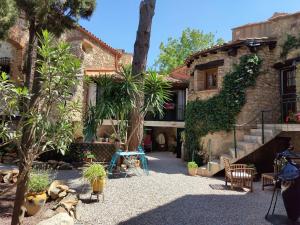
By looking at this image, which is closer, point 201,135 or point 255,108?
point 255,108

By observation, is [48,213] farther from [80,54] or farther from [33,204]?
[80,54]

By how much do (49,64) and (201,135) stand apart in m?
9.47

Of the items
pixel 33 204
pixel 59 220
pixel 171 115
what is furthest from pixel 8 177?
pixel 171 115

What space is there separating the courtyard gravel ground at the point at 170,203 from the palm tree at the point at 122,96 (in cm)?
225

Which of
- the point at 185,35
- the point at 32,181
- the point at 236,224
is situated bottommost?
the point at 236,224

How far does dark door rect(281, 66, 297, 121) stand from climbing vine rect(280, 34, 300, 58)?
69cm

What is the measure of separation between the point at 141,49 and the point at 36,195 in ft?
25.1

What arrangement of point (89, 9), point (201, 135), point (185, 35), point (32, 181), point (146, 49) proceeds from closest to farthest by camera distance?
point (32, 181) → point (89, 9) → point (146, 49) → point (201, 135) → point (185, 35)

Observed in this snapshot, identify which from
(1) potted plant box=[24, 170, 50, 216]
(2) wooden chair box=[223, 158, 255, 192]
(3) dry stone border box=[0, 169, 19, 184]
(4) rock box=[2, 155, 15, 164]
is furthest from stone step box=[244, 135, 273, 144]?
(4) rock box=[2, 155, 15, 164]

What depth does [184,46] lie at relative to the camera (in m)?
34.7

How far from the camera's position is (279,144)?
38.0ft

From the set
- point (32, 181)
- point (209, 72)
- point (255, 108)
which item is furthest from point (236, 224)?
point (209, 72)

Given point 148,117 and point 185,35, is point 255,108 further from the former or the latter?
point 185,35

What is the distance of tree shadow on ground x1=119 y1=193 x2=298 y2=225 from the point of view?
545cm
